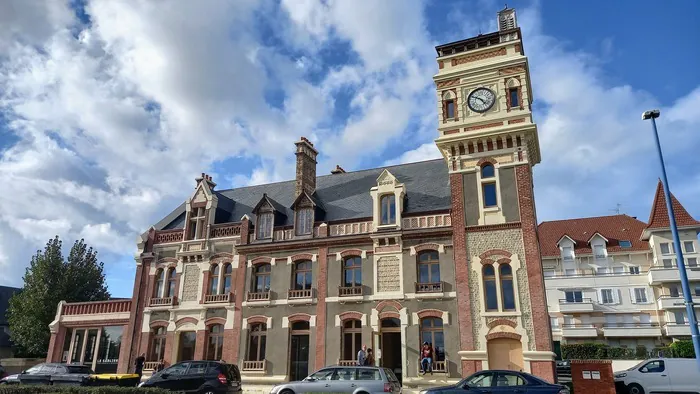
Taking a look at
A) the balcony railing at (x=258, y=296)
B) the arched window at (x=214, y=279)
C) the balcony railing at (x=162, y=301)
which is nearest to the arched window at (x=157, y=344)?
the balcony railing at (x=162, y=301)

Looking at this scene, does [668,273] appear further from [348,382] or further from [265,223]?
[348,382]

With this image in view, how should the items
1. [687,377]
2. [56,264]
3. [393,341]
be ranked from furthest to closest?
[56,264] < [393,341] < [687,377]

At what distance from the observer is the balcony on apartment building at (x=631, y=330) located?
4609cm

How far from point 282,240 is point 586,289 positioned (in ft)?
115

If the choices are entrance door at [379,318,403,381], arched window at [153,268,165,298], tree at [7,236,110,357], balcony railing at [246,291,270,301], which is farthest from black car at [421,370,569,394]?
tree at [7,236,110,357]

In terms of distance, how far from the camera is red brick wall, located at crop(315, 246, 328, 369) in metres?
25.2

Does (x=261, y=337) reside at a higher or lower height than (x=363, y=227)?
lower

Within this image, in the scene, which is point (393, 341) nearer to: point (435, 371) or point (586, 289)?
point (435, 371)

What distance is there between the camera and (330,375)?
1788cm

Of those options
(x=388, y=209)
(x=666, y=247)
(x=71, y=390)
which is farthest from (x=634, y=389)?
(x=666, y=247)

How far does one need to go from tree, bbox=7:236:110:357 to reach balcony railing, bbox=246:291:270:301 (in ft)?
69.0

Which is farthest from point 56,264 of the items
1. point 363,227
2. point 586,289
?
point 586,289

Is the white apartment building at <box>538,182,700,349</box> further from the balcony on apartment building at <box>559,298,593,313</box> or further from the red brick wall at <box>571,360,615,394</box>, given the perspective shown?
the red brick wall at <box>571,360,615,394</box>

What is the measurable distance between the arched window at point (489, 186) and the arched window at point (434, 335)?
20.8 ft
